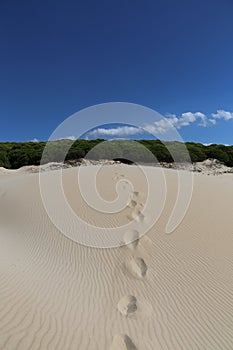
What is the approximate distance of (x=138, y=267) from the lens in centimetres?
624

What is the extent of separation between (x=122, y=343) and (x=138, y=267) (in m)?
2.28

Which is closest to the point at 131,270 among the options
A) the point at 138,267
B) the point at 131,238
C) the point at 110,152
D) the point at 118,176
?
the point at 138,267

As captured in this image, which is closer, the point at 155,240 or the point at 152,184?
the point at 155,240

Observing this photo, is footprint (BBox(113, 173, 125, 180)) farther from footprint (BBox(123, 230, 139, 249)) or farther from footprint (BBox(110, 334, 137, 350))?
footprint (BBox(110, 334, 137, 350))

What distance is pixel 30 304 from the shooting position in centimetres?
449

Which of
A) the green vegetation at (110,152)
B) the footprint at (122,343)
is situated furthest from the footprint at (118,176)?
the green vegetation at (110,152)

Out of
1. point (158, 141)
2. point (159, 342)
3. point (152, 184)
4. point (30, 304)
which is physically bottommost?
point (159, 342)

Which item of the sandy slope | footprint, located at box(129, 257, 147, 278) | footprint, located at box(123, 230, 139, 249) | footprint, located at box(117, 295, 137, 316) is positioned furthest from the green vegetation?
footprint, located at box(117, 295, 137, 316)

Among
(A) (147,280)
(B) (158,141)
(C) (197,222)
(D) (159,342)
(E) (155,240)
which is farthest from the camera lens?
(B) (158,141)

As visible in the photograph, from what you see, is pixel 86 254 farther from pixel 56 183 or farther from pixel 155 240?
pixel 56 183

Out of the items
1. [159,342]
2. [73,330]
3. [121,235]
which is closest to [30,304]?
[73,330]

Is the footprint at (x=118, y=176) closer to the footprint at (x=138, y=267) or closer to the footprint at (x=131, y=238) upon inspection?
the footprint at (x=131, y=238)

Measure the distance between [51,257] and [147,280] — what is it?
223 cm

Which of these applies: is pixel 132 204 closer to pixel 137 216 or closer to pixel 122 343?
pixel 137 216
